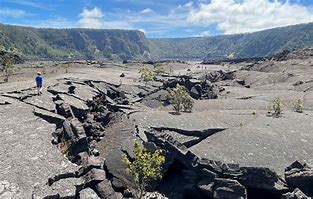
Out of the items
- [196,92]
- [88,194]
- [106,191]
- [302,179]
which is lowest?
[196,92]

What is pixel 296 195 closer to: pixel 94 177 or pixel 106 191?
pixel 106 191

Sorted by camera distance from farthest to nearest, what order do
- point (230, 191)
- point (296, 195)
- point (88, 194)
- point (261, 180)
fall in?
point (261, 180) < point (230, 191) < point (88, 194) < point (296, 195)

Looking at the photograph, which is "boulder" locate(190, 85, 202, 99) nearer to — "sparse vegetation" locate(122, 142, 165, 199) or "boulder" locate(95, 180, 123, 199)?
"sparse vegetation" locate(122, 142, 165, 199)

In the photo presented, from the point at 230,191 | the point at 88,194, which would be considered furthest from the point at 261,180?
the point at 88,194

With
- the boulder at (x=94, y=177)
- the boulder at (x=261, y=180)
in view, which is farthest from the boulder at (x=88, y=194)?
the boulder at (x=261, y=180)

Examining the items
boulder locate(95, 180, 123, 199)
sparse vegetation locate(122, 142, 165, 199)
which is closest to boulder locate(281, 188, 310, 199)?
sparse vegetation locate(122, 142, 165, 199)

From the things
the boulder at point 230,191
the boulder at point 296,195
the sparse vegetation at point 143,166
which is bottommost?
the boulder at point 230,191

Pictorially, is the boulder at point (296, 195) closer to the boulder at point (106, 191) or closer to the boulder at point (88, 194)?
the boulder at point (106, 191)

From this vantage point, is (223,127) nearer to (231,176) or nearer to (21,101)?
(231,176)

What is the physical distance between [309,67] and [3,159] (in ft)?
253

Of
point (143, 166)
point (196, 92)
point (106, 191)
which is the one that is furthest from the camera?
point (196, 92)

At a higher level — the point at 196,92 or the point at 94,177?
the point at 94,177

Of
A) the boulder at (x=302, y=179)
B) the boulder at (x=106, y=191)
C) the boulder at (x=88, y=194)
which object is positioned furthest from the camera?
the boulder at (x=302, y=179)

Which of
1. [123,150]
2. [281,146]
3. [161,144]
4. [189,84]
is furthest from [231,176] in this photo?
[189,84]
